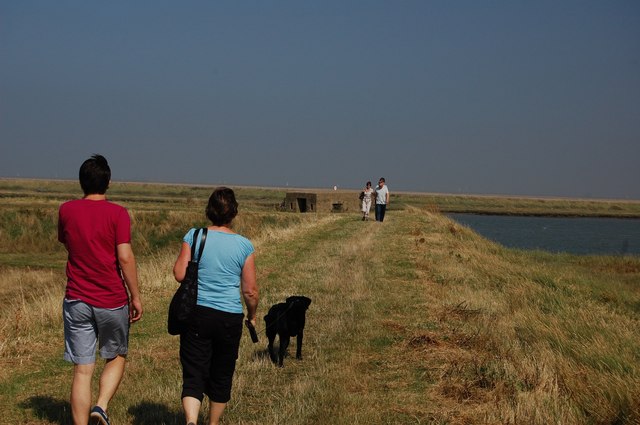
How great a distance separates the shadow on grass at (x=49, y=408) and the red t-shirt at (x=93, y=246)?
1.50 m

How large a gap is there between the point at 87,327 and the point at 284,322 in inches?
112

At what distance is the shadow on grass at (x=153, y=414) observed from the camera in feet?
20.3

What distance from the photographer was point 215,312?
5395 mm

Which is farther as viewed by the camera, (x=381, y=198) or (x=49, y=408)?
(x=381, y=198)

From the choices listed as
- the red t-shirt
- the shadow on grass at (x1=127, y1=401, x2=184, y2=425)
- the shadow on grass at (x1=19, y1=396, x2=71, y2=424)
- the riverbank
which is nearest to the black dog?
the shadow on grass at (x1=127, y1=401, x2=184, y2=425)

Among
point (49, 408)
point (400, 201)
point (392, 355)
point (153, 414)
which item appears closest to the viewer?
point (153, 414)

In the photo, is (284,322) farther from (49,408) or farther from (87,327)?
(87,327)

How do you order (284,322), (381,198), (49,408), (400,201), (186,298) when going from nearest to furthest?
(186,298) → (49,408) → (284,322) → (381,198) → (400,201)

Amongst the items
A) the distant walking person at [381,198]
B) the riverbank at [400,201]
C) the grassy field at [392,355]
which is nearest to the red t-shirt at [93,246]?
the grassy field at [392,355]

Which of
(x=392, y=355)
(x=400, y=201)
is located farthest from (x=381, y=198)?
(x=400, y=201)

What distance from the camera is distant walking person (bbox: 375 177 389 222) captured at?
2867 centimetres

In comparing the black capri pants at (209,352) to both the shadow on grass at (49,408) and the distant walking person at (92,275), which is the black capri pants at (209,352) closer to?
the distant walking person at (92,275)

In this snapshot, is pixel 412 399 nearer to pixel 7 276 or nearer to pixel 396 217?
pixel 7 276

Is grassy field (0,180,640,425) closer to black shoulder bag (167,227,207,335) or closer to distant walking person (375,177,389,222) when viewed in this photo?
black shoulder bag (167,227,207,335)
